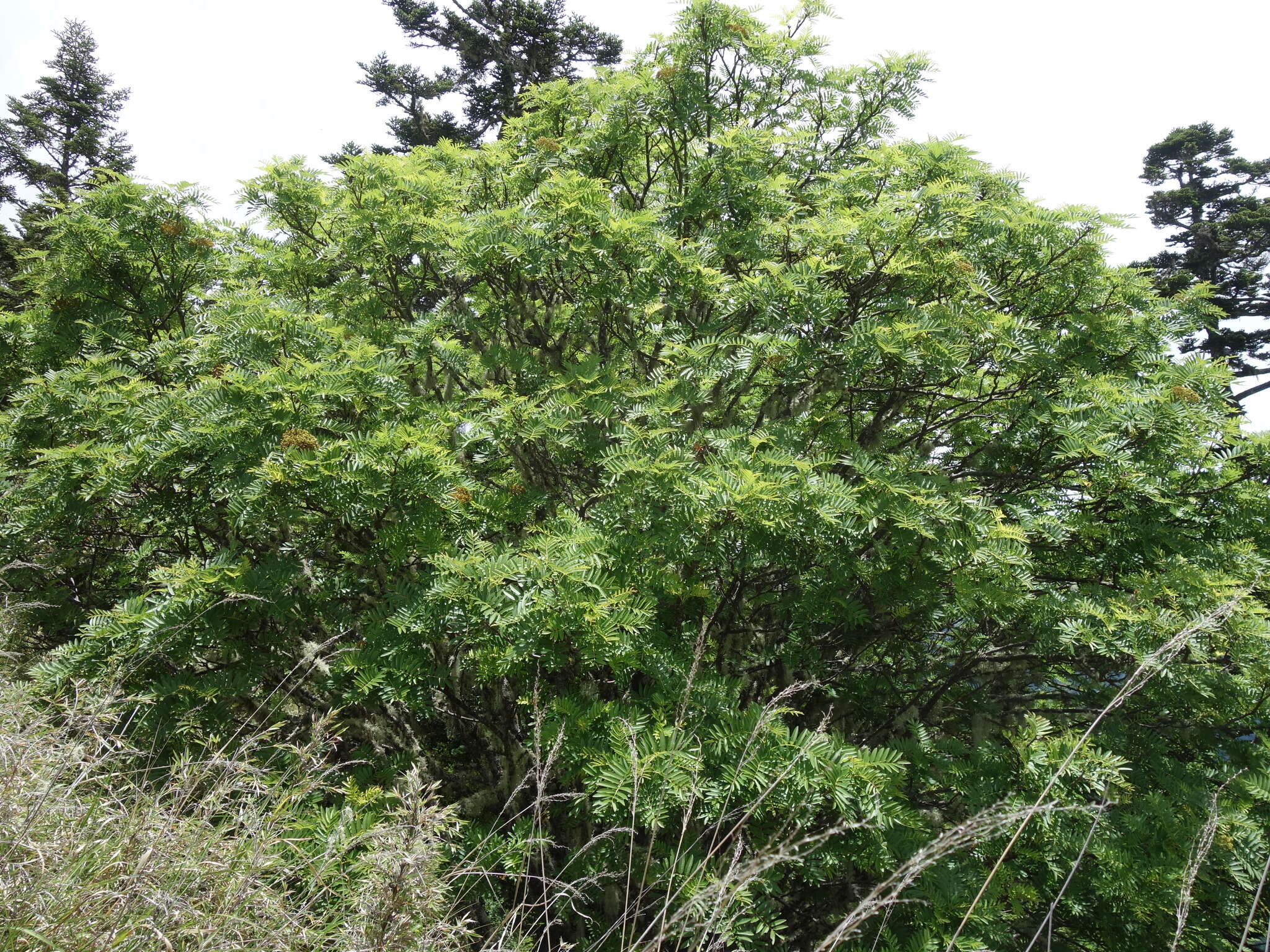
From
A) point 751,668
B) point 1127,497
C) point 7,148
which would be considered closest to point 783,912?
point 751,668

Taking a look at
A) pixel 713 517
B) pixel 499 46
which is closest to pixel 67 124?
pixel 499 46

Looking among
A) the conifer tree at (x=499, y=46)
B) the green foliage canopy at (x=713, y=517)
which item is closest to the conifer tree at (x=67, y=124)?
the conifer tree at (x=499, y=46)

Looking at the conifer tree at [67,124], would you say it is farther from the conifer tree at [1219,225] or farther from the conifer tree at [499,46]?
the conifer tree at [1219,225]

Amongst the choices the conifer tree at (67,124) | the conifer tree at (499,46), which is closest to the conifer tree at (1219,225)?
the conifer tree at (499,46)

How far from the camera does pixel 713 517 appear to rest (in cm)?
263

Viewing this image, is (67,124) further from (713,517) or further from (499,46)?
(713,517)

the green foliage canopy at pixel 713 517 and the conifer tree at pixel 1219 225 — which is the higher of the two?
the conifer tree at pixel 1219 225

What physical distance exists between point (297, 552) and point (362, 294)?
Result: 209cm

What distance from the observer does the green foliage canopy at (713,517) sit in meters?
2.54

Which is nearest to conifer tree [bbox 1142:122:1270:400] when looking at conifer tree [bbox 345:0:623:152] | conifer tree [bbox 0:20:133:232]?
conifer tree [bbox 345:0:623:152]

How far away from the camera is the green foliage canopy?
2.54 metres

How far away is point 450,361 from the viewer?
3639 millimetres

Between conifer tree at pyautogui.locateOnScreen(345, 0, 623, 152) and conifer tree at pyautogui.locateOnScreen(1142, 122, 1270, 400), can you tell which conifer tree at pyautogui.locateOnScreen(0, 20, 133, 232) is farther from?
conifer tree at pyautogui.locateOnScreen(1142, 122, 1270, 400)

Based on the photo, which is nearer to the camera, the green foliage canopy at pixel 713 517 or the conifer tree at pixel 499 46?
the green foliage canopy at pixel 713 517
